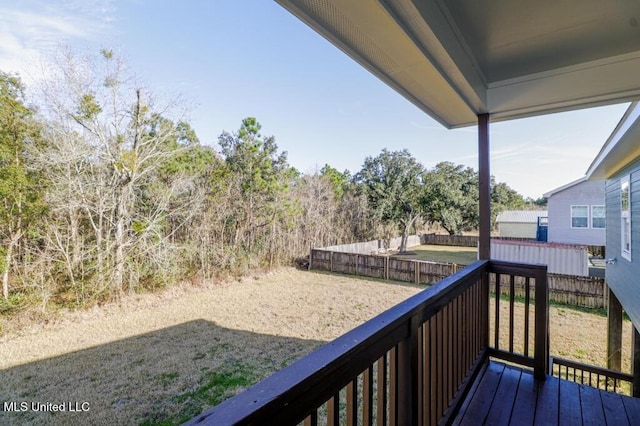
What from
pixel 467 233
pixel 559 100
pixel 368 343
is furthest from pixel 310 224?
pixel 467 233

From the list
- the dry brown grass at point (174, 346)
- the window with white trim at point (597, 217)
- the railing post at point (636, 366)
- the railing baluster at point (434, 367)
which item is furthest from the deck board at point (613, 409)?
the window with white trim at point (597, 217)

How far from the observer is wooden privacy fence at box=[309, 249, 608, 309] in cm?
677

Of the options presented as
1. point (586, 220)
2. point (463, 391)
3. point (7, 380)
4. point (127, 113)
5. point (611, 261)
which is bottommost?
point (7, 380)

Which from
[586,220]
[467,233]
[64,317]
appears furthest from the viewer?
[467,233]

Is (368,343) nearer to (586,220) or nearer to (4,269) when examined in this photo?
(4,269)

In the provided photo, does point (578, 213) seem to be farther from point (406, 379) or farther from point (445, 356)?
point (406, 379)

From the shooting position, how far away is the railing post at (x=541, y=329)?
85.8 inches

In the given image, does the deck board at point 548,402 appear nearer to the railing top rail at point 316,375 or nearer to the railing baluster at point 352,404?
the railing top rail at point 316,375

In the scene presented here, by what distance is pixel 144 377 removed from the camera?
12.6 feet

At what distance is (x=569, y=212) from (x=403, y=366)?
48.8ft

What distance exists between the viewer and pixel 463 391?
1823mm

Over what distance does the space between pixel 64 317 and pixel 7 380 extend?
6.81ft

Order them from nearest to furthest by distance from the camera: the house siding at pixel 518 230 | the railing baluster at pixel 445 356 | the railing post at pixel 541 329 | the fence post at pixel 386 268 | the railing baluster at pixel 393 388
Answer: the railing baluster at pixel 393 388 < the railing baluster at pixel 445 356 < the railing post at pixel 541 329 < the fence post at pixel 386 268 < the house siding at pixel 518 230

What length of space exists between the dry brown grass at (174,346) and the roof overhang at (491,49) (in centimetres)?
374
